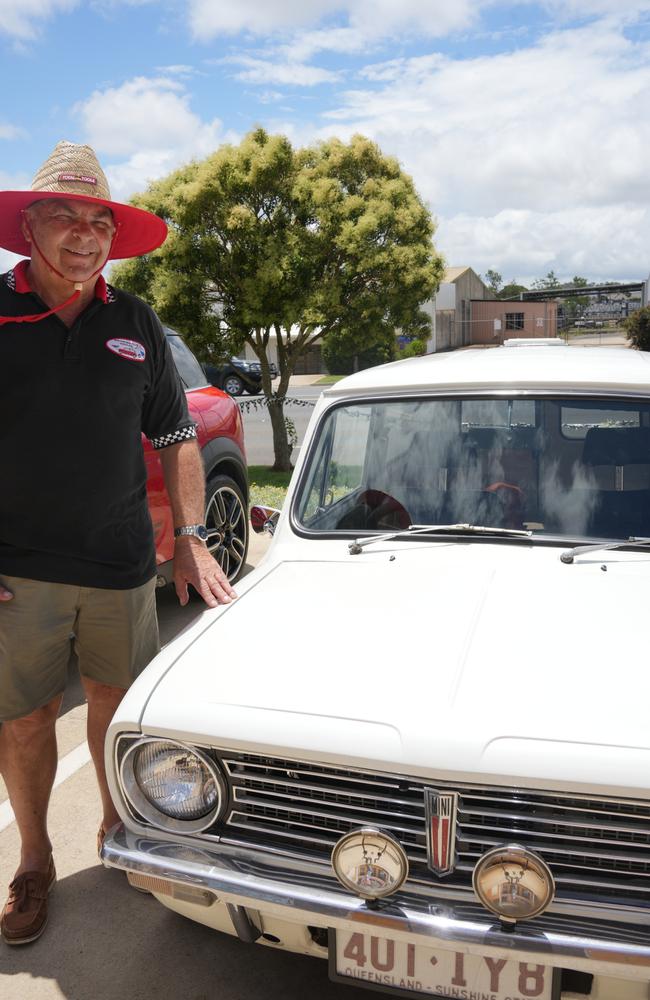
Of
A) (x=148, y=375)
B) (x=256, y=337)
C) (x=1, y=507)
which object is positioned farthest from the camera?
(x=256, y=337)

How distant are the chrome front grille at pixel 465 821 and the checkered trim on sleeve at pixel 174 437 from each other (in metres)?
1.26

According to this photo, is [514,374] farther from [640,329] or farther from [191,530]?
[640,329]

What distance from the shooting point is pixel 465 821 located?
6.27 ft

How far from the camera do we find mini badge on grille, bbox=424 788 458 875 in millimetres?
1865

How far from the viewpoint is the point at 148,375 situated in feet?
9.16

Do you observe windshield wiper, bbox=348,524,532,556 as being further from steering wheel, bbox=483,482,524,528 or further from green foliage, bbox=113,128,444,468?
green foliage, bbox=113,128,444,468

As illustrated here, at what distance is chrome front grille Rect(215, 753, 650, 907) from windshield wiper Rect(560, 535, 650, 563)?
100 cm

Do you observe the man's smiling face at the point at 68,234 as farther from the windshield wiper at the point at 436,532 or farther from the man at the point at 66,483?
the windshield wiper at the point at 436,532

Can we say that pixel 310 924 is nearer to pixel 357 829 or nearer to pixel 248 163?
pixel 357 829

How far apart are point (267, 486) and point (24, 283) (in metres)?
8.31

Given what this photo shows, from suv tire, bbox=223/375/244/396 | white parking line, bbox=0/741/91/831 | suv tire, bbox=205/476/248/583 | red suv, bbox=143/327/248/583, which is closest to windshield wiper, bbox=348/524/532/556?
white parking line, bbox=0/741/91/831

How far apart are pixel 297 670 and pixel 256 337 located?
10.0 metres

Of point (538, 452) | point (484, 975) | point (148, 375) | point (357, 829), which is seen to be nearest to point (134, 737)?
point (357, 829)

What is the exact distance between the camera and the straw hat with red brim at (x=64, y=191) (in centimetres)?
254
